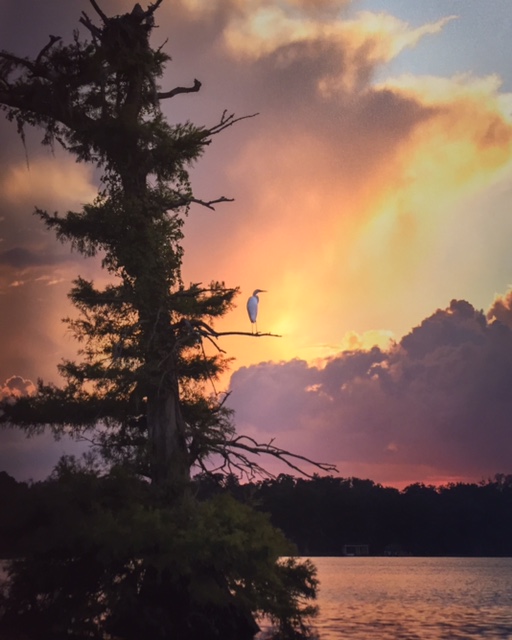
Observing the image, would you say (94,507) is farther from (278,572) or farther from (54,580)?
(278,572)

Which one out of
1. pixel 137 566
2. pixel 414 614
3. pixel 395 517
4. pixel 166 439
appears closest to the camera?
pixel 137 566

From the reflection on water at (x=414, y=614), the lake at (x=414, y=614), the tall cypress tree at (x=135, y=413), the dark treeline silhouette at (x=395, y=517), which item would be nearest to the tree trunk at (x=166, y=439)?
the tall cypress tree at (x=135, y=413)

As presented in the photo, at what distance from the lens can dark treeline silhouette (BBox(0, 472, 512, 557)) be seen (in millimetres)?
117688

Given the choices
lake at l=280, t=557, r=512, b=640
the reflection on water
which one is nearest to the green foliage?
the reflection on water

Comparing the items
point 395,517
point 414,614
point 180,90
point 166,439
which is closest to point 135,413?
point 166,439

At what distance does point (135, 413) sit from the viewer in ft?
75.6

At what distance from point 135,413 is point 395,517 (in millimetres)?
120880

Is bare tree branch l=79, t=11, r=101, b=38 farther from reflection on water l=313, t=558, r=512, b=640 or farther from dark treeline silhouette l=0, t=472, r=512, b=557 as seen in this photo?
dark treeline silhouette l=0, t=472, r=512, b=557

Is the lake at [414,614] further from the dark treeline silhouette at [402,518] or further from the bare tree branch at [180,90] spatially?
the dark treeline silhouette at [402,518]

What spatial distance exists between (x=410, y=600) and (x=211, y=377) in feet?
92.6

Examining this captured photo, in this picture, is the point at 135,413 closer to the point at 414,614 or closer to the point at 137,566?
the point at 137,566

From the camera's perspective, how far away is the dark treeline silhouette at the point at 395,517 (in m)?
118

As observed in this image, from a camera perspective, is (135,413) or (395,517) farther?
(395,517)

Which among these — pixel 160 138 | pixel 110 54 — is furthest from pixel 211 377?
pixel 110 54
